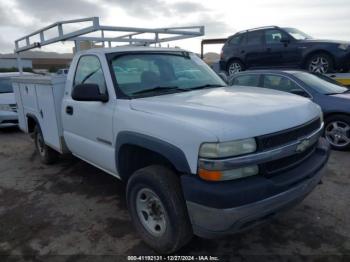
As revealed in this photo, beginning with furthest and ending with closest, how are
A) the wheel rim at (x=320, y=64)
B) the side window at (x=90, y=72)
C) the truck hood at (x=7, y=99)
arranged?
1. the truck hood at (x=7, y=99)
2. the wheel rim at (x=320, y=64)
3. the side window at (x=90, y=72)

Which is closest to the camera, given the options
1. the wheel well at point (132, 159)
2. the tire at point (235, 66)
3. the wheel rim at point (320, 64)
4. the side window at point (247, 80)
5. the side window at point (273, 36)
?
the wheel well at point (132, 159)

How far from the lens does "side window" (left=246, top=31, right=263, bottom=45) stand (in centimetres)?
971

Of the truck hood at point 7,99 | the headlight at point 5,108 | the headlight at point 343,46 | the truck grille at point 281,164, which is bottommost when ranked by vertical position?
the headlight at point 5,108

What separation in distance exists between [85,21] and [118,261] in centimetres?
293

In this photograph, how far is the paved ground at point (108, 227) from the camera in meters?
3.01

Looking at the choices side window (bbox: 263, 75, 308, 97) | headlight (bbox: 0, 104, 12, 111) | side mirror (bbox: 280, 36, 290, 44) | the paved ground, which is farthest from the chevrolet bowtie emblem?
headlight (bbox: 0, 104, 12, 111)

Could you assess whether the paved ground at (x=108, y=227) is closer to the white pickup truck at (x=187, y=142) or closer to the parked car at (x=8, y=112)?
→ the white pickup truck at (x=187, y=142)

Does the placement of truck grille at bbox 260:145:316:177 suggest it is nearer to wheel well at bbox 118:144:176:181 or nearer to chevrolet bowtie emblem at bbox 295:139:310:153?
chevrolet bowtie emblem at bbox 295:139:310:153

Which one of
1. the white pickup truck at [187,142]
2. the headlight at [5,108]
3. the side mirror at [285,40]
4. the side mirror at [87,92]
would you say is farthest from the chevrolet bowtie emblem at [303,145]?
the headlight at [5,108]

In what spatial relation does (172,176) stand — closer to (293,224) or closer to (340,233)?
(293,224)

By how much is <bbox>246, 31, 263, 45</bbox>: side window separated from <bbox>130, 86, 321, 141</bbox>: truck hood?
6987mm

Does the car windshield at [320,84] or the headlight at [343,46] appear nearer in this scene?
the car windshield at [320,84]

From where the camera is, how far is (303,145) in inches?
110

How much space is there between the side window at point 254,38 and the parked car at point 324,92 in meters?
2.99
